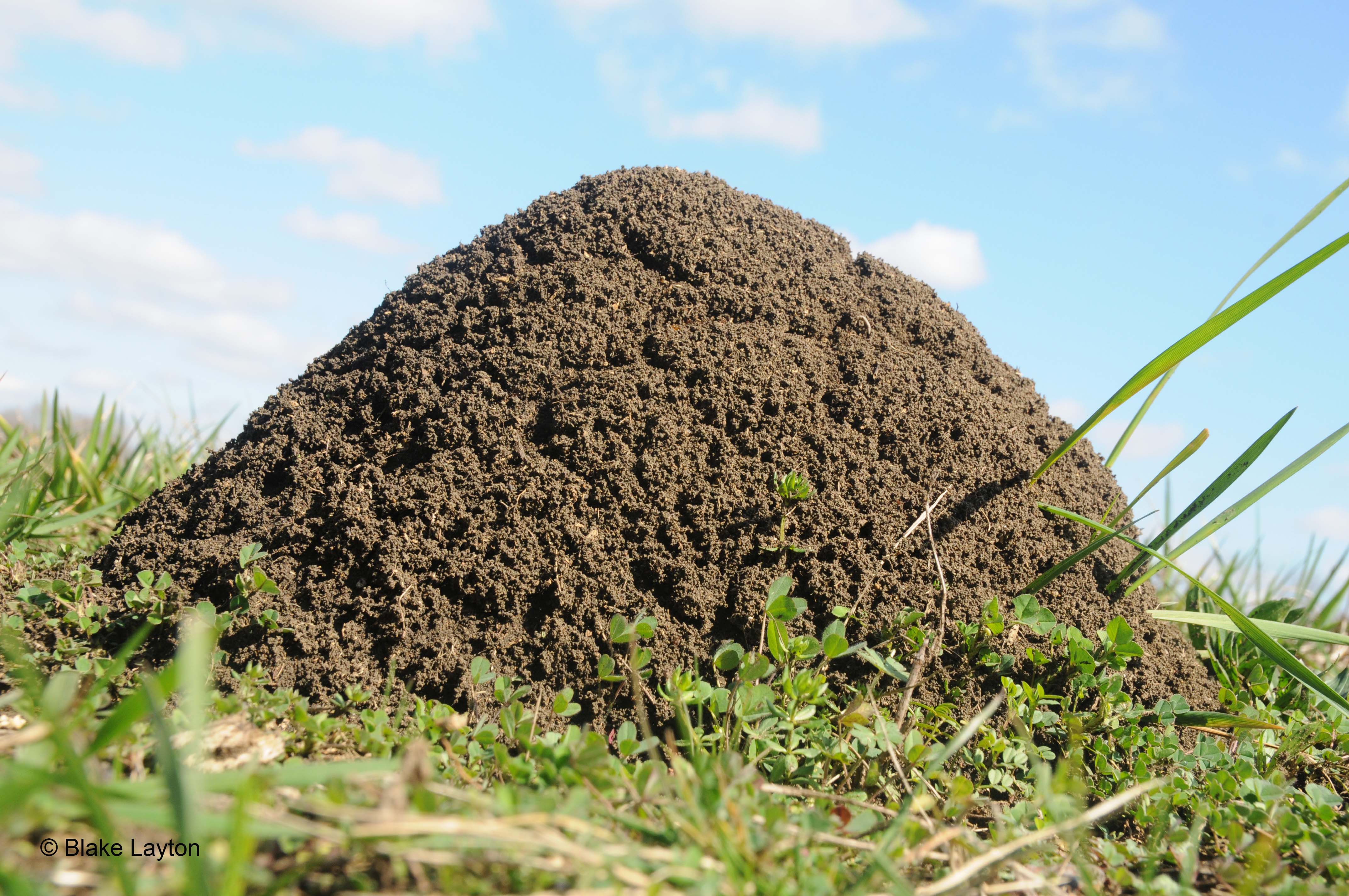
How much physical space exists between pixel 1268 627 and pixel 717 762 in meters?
2.08

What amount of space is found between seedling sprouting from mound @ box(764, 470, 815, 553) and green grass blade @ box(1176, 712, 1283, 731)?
129 cm

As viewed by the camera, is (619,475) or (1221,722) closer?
(619,475)

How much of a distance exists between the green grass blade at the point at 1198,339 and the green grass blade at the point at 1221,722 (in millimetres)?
719

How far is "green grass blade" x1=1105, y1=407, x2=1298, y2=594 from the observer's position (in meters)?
2.68

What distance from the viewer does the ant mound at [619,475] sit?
2.34 meters

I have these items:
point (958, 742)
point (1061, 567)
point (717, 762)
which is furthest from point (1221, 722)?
point (717, 762)

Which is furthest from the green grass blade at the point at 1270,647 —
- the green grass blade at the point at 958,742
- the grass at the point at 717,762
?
the green grass blade at the point at 958,742

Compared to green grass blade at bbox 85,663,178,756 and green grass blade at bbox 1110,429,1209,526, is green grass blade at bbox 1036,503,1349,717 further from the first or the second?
green grass blade at bbox 85,663,178,756

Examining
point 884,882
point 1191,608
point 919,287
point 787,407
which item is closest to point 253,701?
point 884,882

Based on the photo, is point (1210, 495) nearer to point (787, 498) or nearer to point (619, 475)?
point (787, 498)

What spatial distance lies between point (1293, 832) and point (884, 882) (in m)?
1.17

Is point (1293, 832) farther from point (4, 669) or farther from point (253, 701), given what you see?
point (4, 669)

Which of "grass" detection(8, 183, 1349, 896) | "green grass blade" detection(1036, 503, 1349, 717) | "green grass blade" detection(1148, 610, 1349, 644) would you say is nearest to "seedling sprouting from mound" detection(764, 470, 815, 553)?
"grass" detection(8, 183, 1349, 896)

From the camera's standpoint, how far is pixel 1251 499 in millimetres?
2691
